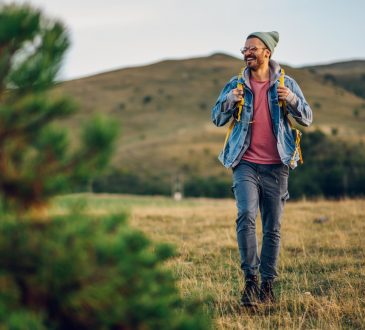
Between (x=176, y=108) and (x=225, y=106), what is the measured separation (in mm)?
91405

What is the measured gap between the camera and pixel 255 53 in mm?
6055

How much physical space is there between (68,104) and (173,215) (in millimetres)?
12326

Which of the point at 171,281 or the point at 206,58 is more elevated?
the point at 206,58

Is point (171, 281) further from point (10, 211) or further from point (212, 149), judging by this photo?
point (212, 149)

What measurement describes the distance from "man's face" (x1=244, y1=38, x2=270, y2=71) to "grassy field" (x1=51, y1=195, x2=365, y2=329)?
2036 millimetres

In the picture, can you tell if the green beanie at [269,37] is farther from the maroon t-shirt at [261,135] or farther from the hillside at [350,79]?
the hillside at [350,79]

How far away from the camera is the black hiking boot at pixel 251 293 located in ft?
18.7

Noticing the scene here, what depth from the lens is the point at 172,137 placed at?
81188mm

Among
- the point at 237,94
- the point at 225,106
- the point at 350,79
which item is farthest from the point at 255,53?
the point at 350,79

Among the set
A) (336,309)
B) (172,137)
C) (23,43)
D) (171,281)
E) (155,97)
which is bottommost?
(336,309)

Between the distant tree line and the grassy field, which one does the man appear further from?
the distant tree line

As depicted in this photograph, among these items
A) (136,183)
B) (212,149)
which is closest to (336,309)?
(136,183)

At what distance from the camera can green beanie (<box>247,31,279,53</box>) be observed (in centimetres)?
602

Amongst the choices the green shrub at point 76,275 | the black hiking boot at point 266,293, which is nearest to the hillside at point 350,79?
the black hiking boot at point 266,293
